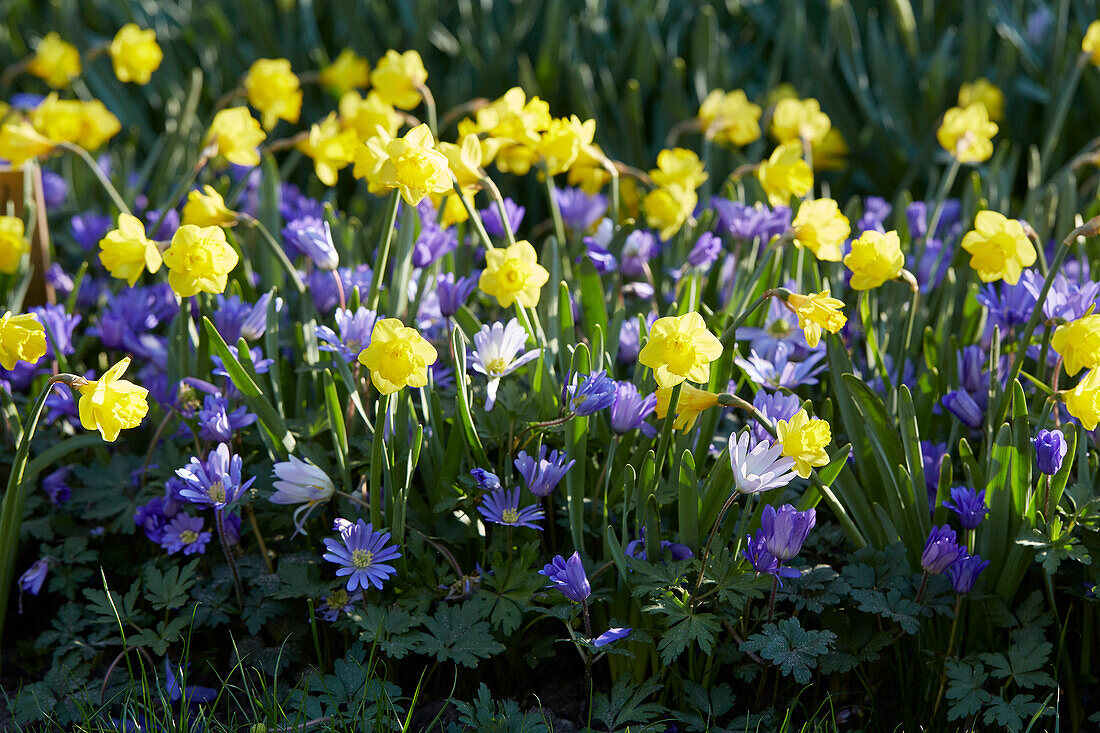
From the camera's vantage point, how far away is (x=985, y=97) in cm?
314

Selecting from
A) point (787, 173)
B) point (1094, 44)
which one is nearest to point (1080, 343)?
point (787, 173)

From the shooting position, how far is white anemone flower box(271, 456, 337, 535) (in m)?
1.45

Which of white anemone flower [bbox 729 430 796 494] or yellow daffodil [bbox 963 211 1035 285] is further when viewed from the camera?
yellow daffodil [bbox 963 211 1035 285]

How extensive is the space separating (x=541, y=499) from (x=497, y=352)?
11.0 inches

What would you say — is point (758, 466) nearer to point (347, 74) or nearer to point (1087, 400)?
point (1087, 400)

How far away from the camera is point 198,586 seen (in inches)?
63.0

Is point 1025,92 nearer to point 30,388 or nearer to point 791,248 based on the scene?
point 791,248

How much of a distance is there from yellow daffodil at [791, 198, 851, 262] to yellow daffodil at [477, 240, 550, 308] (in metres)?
0.47

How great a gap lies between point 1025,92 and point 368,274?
2.62 meters

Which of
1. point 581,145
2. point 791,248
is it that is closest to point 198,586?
point 581,145

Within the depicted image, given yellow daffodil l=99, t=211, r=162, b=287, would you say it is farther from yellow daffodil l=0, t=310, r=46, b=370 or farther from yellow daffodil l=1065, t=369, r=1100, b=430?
yellow daffodil l=1065, t=369, r=1100, b=430

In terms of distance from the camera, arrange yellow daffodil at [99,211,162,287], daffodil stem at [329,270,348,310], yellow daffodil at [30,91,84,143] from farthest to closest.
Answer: yellow daffodil at [30,91,84,143]
daffodil stem at [329,270,348,310]
yellow daffodil at [99,211,162,287]

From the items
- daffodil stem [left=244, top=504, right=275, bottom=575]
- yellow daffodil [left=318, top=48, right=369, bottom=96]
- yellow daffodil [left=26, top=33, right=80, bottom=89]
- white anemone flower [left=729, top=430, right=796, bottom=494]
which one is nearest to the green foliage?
white anemone flower [left=729, top=430, right=796, bottom=494]

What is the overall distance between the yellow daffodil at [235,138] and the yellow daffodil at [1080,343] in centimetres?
162
